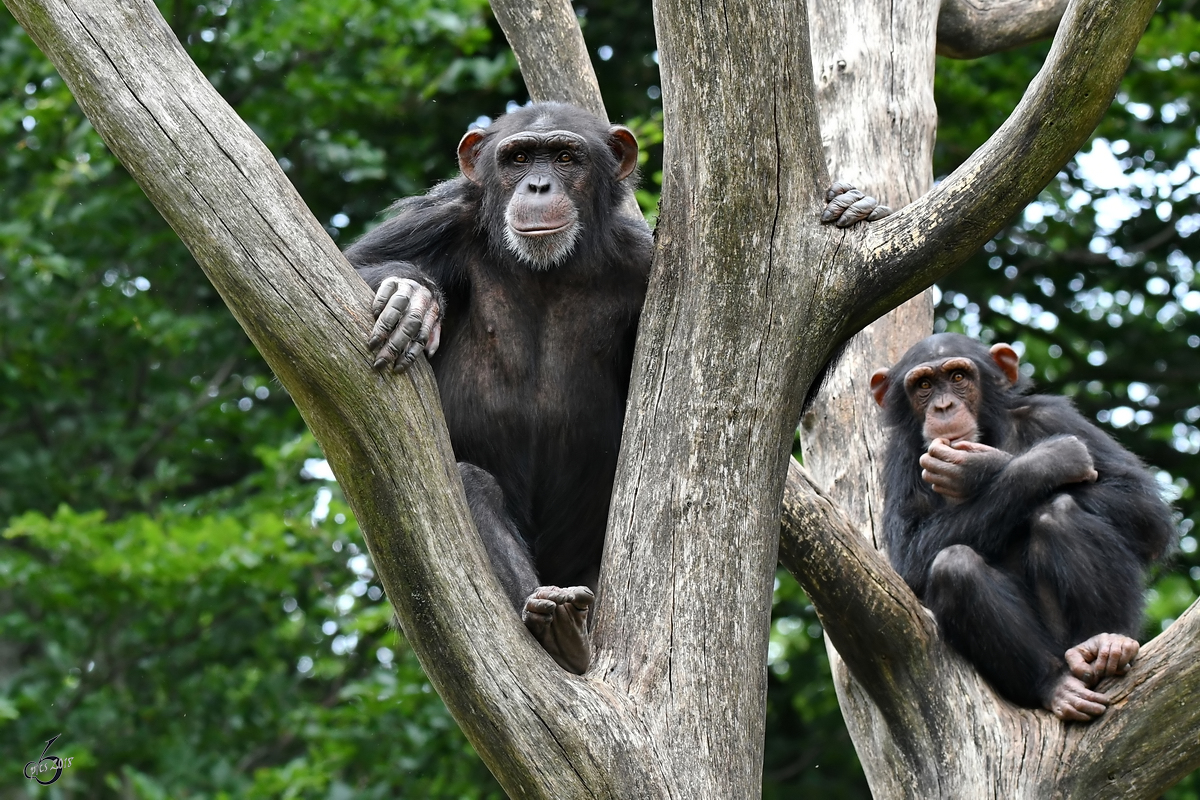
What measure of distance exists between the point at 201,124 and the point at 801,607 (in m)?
7.05

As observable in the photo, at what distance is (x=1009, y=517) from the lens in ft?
15.1

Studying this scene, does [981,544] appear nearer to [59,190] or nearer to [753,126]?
[753,126]

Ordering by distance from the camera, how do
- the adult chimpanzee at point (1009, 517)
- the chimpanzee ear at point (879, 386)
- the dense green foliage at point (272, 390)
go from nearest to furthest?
the adult chimpanzee at point (1009, 517) < the chimpanzee ear at point (879, 386) < the dense green foliage at point (272, 390)

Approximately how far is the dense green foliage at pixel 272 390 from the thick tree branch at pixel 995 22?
113 inches

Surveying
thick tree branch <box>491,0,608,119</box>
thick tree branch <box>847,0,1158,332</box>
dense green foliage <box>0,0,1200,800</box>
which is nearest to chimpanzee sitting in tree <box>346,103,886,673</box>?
thick tree branch <box>491,0,608,119</box>

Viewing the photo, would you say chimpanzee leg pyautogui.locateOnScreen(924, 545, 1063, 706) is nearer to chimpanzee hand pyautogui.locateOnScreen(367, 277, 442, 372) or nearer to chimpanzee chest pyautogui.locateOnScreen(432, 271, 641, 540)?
chimpanzee chest pyautogui.locateOnScreen(432, 271, 641, 540)

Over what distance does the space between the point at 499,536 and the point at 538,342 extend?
832 millimetres

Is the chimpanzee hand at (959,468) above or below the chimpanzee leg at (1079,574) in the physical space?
above

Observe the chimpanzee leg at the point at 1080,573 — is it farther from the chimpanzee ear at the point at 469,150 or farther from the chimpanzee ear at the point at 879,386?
the chimpanzee ear at the point at 469,150

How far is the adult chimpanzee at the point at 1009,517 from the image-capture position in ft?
13.5

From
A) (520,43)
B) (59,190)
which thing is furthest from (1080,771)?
(59,190)

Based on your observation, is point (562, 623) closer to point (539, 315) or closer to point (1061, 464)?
point (539, 315)

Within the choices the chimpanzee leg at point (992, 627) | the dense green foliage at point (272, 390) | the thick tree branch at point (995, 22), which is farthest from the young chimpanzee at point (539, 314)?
the dense green foliage at point (272, 390)

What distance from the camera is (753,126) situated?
2982 millimetres
